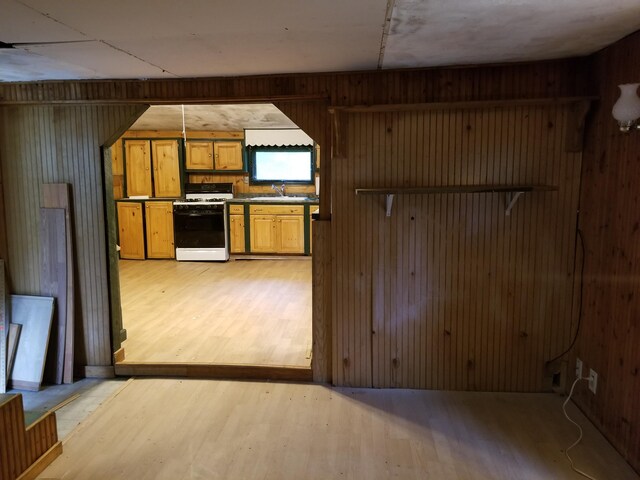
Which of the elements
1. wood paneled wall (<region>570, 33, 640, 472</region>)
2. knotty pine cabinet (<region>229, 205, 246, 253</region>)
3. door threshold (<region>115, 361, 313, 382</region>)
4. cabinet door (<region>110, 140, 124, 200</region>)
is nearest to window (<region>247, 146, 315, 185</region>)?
knotty pine cabinet (<region>229, 205, 246, 253</region>)

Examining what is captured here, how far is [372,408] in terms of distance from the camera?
275cm

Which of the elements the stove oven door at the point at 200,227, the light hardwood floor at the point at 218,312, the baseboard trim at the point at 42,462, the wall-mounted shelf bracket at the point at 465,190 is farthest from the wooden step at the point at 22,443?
the stove oven door at the point at 200,227

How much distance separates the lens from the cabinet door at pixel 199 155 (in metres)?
7.43

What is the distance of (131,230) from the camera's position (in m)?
7.21

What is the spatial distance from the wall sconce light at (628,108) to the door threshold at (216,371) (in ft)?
7.66

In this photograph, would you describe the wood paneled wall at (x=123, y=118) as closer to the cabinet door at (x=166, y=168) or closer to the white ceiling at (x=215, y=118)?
the white ceiling at (x=215, y=118)

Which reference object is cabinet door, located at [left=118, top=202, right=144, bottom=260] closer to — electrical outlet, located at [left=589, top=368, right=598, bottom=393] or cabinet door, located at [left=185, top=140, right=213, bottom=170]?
cabinet door, located at [left=185, top=140, right=213, bottom=170]

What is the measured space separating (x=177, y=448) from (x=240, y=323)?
6.19 feet

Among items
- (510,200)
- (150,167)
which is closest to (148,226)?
(150,167)

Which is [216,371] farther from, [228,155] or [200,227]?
[228,155]

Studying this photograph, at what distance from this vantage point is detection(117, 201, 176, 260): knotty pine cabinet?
283 inches

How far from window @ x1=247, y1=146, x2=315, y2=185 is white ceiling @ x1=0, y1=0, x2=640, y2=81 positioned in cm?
479

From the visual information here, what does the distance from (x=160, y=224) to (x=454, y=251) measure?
5.55 meters

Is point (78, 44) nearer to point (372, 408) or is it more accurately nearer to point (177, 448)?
point (177, 448)
